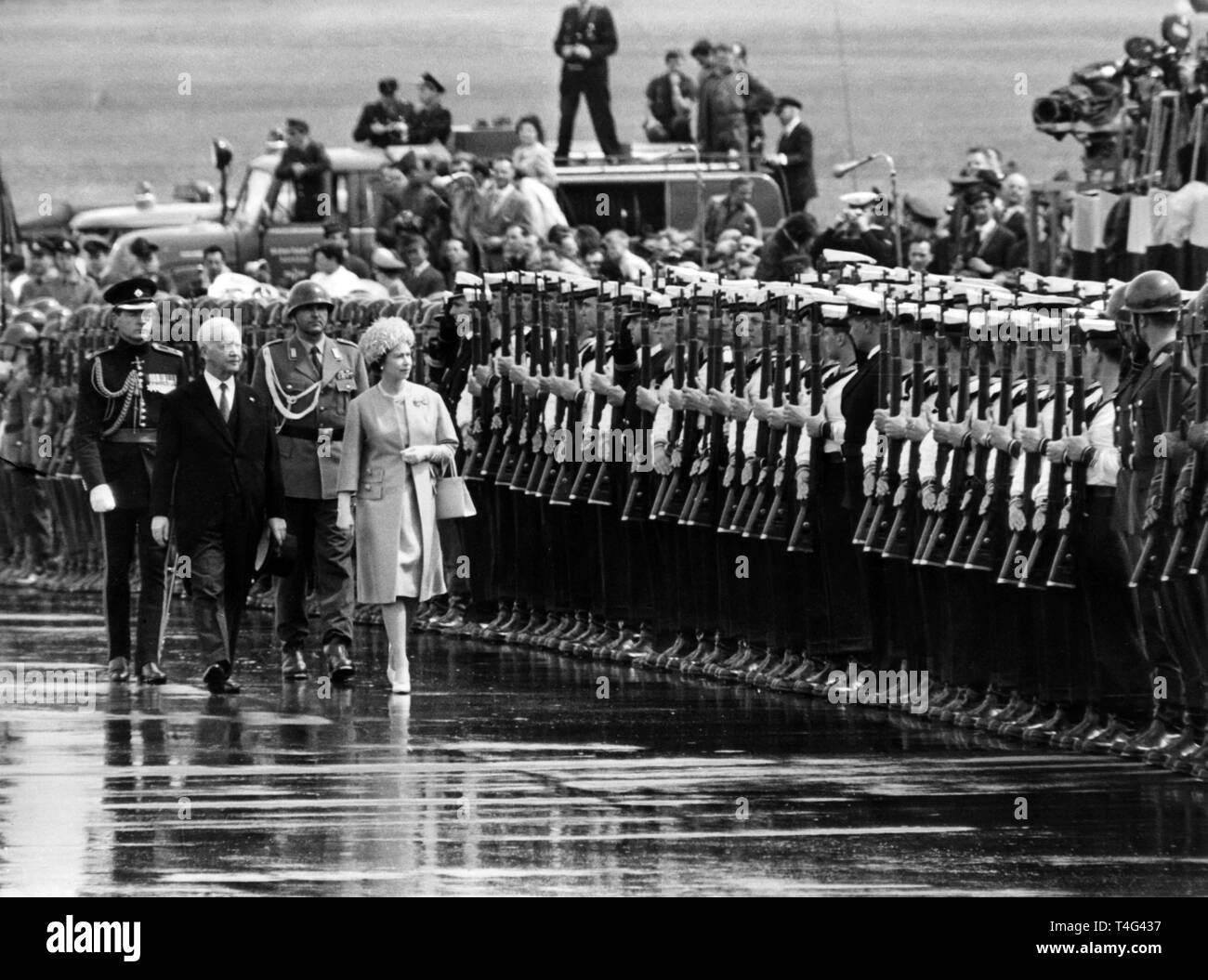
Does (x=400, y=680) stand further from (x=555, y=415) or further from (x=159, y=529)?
(x=555, y=415)

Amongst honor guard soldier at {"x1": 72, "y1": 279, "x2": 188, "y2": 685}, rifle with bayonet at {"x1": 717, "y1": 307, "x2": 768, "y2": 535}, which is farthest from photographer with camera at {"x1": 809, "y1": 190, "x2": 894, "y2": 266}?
honor guard soldier at {"x1": 72, "y1": 279, "x2": 188, "y2": 685}

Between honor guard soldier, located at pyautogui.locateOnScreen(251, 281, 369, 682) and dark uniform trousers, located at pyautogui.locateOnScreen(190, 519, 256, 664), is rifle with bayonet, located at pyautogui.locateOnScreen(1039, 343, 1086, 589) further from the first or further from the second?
honor guard soldier, located at pyautogui.locateOnScreen(251, 281, 369, 682)

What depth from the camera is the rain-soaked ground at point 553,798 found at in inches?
507

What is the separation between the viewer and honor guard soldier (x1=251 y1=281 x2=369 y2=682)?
19.9 m

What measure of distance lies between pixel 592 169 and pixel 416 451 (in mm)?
14788

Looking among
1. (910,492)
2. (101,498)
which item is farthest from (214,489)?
(910,492)

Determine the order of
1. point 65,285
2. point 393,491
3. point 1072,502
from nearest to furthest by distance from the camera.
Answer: point 1072,502, point 393,491, point 65,285

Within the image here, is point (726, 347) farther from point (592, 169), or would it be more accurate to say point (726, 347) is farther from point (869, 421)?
point (592, 169)

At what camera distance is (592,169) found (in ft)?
109

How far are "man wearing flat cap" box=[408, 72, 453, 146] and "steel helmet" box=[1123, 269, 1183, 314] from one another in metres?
18.7

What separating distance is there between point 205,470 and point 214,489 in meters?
0.11

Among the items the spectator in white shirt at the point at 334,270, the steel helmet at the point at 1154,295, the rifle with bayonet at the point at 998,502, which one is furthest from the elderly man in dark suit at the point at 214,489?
the spectator in white shirt at the point at 334,270

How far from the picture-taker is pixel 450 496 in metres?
19.2
